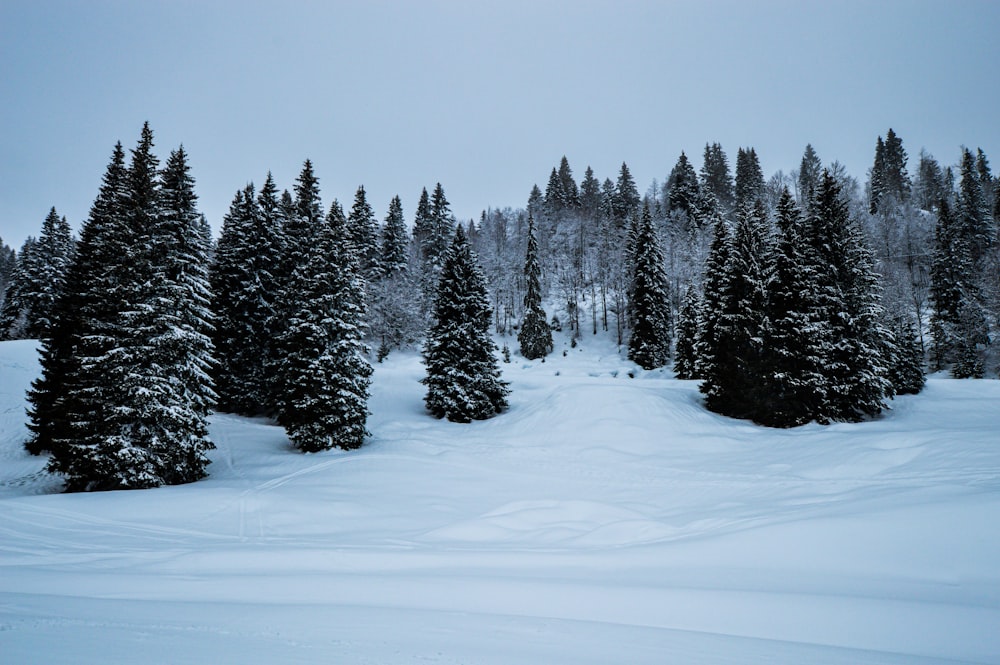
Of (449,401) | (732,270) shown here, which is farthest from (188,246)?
(732,270)

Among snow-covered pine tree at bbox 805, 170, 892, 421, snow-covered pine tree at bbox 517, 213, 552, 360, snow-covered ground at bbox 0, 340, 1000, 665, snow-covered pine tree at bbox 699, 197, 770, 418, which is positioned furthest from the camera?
snow-covered pine tree at bbox 517, 213, 552, 360

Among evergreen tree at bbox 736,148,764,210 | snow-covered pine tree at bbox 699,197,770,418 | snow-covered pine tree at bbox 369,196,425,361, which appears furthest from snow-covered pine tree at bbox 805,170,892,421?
evergreen tree at bbox 736,148,764,210

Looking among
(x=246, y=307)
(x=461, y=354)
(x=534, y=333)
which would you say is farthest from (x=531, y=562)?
(x=534, y=333)

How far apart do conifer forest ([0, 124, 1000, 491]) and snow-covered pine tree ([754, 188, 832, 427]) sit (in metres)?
0.08

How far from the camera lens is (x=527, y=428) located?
877 inches

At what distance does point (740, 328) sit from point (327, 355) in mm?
21146

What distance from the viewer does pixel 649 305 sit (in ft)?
139

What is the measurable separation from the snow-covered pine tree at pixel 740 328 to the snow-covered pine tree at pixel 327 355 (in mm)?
18807

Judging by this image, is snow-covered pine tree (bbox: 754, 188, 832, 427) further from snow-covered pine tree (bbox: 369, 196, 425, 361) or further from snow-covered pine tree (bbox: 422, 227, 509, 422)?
snow-covered pine tree (bbox: 369, 196, 425, 361)

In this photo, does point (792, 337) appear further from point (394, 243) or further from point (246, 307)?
point (394, 243)

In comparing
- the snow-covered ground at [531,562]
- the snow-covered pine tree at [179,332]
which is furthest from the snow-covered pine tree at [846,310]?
the snow-covered pine tree at [179,332]

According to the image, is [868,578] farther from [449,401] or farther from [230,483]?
[449,401]

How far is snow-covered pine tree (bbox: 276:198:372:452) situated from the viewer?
1981 cm

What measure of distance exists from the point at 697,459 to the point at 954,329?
41.7 metres
